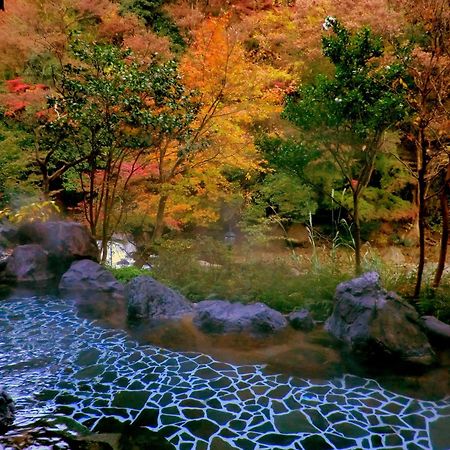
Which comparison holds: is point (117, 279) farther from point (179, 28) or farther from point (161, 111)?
point (179, 28)

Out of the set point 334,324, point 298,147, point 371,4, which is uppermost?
point 371,4

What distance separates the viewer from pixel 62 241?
9586mm

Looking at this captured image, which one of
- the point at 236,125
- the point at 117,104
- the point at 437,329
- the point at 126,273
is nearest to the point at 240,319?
the point at 437,329

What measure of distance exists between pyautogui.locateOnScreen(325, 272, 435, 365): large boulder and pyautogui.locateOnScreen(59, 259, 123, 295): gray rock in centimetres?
454

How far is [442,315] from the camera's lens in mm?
6355

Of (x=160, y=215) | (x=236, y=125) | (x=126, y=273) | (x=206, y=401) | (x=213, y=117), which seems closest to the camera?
(x=206, y=401)

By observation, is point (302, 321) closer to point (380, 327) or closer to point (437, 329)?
point (380, 327)

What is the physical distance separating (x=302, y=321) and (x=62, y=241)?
5781 mm

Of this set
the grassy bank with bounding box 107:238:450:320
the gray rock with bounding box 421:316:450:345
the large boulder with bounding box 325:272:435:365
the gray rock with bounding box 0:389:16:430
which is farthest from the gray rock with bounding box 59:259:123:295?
the gray rock with bounding box 421:316:450:345

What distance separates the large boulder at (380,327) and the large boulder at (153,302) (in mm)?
2640

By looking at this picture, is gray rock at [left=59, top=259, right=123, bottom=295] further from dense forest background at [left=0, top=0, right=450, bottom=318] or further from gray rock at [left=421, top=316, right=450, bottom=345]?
gray rock at [left=421, top=316, right=450, bottom=345]

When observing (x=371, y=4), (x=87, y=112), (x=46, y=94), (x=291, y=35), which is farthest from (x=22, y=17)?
(x=371, y=4)

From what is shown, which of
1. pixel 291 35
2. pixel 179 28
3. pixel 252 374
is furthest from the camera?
pixel 179 28

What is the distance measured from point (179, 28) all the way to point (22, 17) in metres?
6.23
